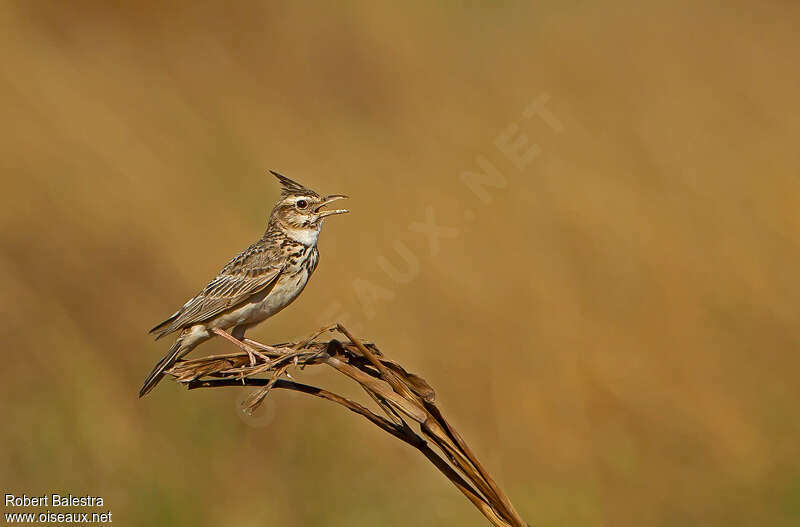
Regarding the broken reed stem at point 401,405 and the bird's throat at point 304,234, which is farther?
the bird's throat at point 304,234

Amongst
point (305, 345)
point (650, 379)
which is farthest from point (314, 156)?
point (305, 345)

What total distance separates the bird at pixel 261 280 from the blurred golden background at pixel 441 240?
209 cm

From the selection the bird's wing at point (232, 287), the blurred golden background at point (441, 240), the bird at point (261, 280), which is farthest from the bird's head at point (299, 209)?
the blurred golden background at point (441, 240)

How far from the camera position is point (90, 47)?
9609 mm

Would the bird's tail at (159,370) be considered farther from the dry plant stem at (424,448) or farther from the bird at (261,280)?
the dry plant stem at (424,448)

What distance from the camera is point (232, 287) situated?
4.43 meters

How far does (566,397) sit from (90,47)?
651 cm

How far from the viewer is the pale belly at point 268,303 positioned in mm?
4484

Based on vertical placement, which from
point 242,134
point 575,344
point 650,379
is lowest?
point 650,379

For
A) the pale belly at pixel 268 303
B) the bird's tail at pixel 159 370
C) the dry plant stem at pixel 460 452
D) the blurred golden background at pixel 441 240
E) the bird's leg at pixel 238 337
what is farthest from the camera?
the blurred golden background at pixel 441 240

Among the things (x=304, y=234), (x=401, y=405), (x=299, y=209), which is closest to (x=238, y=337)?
(x=304, y=234)

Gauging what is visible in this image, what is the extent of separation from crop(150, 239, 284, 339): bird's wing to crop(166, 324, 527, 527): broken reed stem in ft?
5.98

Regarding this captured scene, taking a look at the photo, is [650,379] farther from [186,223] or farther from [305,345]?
[305,345]

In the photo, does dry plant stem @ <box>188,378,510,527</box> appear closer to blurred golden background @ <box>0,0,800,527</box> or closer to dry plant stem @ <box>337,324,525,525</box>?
dry plant stem @ <box>337,324,525,525</box>
